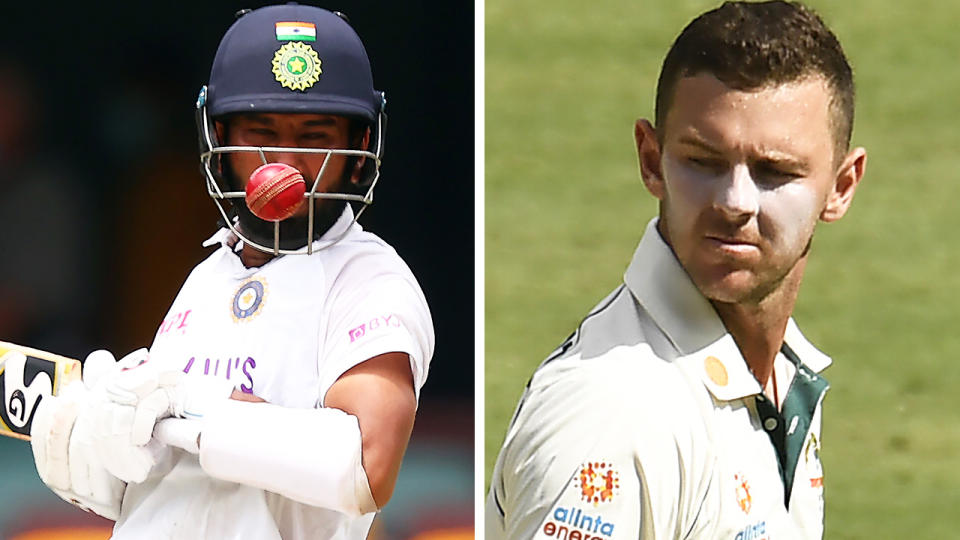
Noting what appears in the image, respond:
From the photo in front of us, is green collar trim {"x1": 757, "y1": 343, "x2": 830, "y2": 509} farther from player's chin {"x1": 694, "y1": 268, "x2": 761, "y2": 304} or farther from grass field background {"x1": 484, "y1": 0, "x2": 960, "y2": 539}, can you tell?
grass field background {"x1": 484, "y1": 0, "x2": 960, "y2": 539}

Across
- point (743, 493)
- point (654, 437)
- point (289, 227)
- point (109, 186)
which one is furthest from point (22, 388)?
point (743, 493)

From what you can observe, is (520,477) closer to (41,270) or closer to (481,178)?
(481,178)

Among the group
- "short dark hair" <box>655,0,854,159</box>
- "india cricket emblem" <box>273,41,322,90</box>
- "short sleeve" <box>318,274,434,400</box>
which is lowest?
"short sleeve" <box>318,274,434,400</box>

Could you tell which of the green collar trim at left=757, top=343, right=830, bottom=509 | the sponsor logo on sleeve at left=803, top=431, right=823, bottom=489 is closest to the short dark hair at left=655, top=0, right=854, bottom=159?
the green collar trim at left=757, top=343, right=830, bottom=509

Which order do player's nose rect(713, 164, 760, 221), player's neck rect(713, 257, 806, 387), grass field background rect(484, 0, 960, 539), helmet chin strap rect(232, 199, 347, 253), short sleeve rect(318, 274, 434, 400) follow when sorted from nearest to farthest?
short sleeve rect(318, 274, 434, 400)
helmet chin strap rect(232, 199, 347, 253)
player's nose rect(713, 164, 760, 221)
player's neck rect(713, 257, 806, 387)
grass field background rect(484, 0, 960, 539)

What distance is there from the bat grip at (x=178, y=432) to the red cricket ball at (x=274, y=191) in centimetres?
42

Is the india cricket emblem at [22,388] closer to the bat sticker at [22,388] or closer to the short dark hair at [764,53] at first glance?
the bat sticker at [22,388]

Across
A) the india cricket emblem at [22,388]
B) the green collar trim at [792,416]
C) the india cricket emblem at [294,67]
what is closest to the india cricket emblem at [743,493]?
the green collar trim at [792,416]

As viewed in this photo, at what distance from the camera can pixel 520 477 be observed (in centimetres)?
341

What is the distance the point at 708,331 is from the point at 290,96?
100 cm

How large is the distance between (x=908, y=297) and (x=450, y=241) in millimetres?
1430

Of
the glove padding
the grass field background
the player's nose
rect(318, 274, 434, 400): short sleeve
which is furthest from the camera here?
the grass field background

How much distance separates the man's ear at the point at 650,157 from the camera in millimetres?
3510

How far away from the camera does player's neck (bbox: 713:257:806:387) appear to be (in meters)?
3.46
